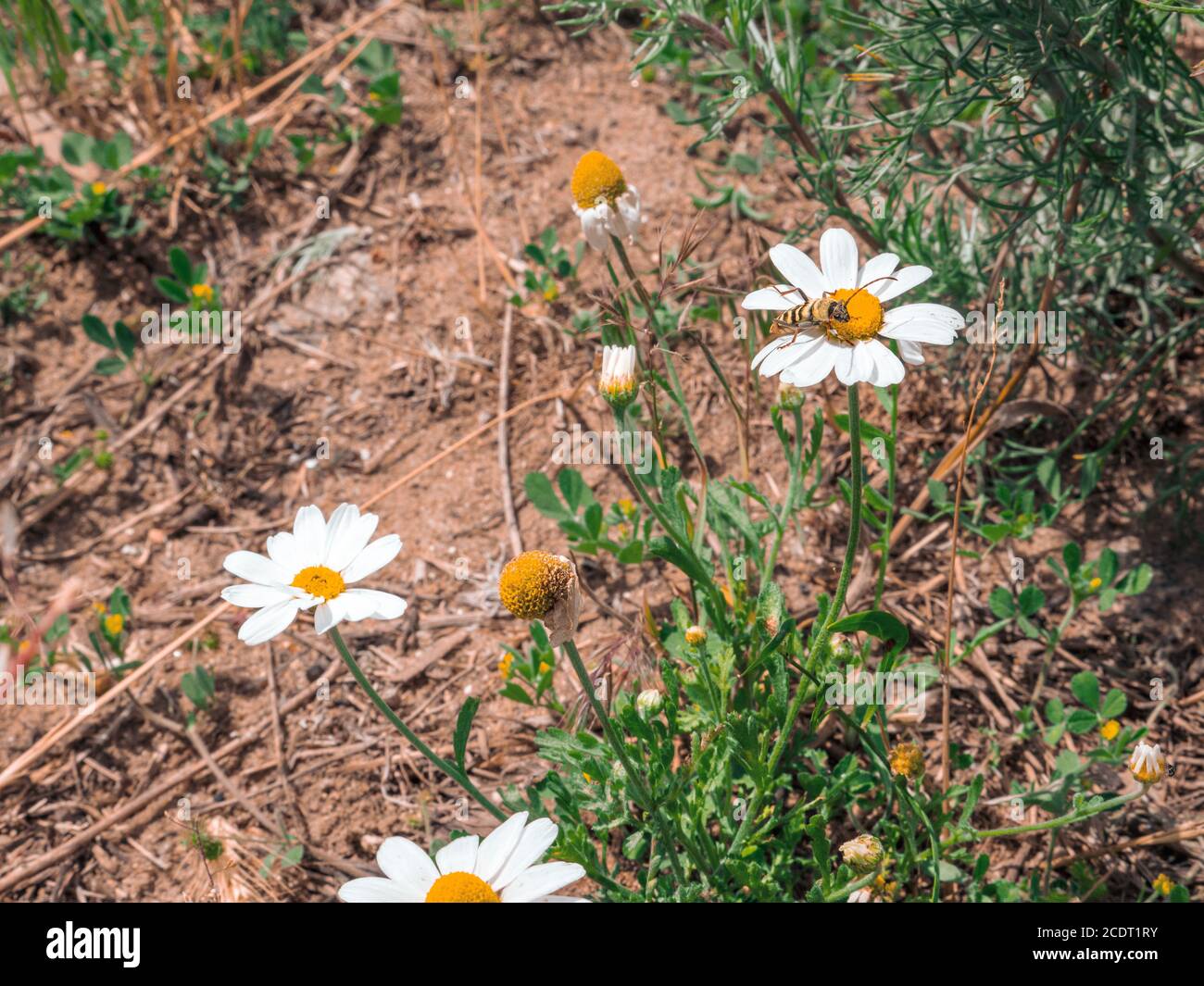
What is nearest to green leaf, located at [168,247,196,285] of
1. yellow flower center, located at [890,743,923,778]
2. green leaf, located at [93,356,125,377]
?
green leaf, located at [93,356,125,377]

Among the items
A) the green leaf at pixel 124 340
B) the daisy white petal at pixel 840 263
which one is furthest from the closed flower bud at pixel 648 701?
the green leaf at pixel 124 340

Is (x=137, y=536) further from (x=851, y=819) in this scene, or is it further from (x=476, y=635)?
(x=851, y=819)

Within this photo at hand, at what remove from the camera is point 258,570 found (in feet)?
5.87

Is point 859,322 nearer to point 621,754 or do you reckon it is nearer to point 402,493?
point 621,754


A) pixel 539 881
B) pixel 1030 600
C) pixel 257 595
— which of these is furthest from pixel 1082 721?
pixel 257 595

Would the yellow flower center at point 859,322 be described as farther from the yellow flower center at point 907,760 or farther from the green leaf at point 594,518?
the green leaf at point 594,518

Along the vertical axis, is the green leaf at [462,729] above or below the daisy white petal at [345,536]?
below

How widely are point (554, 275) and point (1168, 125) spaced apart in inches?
66.1

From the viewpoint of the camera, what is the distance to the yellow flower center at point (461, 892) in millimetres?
1458

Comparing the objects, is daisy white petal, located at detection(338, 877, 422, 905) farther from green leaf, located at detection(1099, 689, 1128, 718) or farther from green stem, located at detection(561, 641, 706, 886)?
green leaf, located at detection(1099, 689, 1128, 718)

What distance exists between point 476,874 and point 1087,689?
1449 millimetres

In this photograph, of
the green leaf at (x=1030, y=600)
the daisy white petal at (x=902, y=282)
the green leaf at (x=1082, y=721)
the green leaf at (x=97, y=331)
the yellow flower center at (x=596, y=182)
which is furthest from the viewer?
the green leaf at (x=97, y=331)

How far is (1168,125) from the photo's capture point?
7.72 ft

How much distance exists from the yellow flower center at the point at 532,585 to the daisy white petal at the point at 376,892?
43 cm
